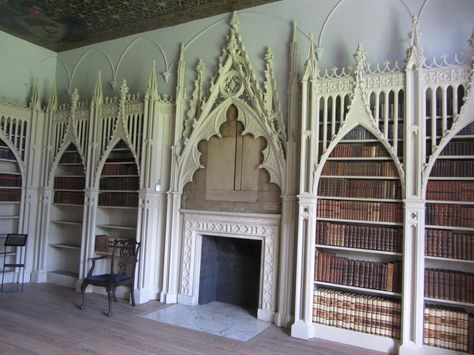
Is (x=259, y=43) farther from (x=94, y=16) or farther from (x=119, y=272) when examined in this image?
(x=119, y=272)

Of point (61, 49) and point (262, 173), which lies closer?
point (262, 173)

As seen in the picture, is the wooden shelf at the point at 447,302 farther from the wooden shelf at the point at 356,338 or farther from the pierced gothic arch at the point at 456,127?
the pierced gothic arch at the point at 456,127

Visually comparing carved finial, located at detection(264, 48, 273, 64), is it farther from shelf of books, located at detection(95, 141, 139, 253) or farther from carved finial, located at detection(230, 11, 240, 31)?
shelf of books, located at detection(95, 141, 139, 253)

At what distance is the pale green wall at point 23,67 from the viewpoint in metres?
6.57

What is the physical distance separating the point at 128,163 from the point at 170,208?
3.46ft

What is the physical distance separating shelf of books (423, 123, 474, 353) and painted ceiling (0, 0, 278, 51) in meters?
3.24

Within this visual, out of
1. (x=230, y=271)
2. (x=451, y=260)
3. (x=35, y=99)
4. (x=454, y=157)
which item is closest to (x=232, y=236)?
(x=230, y=271)

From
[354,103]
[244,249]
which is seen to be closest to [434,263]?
[354,103]

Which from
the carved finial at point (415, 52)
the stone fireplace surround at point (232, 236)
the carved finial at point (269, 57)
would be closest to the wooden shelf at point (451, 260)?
the stone fireplace surround at point (232, 236)

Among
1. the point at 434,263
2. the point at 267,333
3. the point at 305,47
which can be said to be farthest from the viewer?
the point at 305,47

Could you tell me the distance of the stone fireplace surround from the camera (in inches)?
192

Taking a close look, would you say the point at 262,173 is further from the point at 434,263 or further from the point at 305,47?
the point at 434,263

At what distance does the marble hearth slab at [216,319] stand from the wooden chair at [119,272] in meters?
0.59

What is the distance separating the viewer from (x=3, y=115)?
629 centimetres
